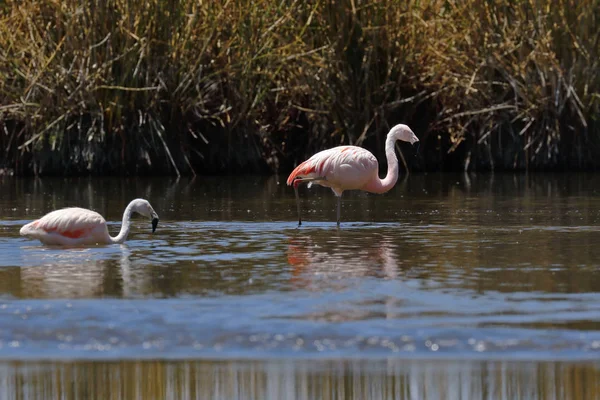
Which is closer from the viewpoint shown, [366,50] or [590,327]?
[590,327]

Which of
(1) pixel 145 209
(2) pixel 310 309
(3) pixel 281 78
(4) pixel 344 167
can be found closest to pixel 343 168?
(4) pixel 344 167

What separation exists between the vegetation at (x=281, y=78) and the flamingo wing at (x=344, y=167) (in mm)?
5367

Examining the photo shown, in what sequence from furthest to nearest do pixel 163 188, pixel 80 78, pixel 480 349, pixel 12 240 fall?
pixel 80 78, pixel 163 188, pixel 12 240, pixel 480 349

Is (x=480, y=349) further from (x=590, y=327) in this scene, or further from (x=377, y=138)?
(x=377, y=138)

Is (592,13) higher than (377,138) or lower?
higher

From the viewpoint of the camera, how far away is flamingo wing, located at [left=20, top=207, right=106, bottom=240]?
963 cm

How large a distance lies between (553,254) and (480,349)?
136 inches

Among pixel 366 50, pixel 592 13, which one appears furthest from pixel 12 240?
pixel 592 13

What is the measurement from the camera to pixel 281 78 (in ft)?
60.6

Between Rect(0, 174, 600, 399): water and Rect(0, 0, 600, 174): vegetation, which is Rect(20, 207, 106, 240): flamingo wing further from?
Rect(0, 0, 600, 174): vegetation

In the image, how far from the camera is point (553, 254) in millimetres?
9172

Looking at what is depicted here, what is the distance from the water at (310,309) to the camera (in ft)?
17.8

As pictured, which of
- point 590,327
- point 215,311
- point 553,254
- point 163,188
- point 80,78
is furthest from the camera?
point 80,78

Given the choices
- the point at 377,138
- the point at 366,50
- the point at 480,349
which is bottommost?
the point at 480,349
